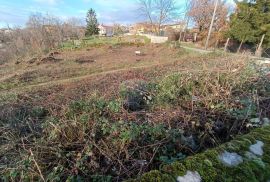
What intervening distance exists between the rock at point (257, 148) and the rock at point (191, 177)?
0.57 m

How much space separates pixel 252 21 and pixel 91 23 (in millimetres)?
36353

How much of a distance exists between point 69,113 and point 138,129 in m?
1.06

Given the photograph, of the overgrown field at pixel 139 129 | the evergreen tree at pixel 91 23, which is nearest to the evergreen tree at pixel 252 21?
the overgrown field at pixel 139 129

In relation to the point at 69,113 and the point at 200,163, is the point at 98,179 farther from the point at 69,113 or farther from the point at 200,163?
the point at 69,113

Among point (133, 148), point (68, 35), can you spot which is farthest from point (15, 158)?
point (68, 35)

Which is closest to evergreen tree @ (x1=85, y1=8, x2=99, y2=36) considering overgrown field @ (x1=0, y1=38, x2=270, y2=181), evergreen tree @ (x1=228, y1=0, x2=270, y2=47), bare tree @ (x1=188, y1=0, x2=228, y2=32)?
bare tree @ (x1=188, y1=0, x2=228, y2=32)

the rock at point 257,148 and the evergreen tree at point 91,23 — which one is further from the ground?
the rock at point 257,148

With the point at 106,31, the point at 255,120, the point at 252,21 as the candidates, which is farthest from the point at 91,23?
the point at 255,120

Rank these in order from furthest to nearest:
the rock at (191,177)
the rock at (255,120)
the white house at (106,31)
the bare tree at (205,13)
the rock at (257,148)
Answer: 1. the white house at (106,31)
2. the bare tree at (205,13)
3. the rock at (255,120)
4. the rock at (257,148)
5. the rock at (191,177)

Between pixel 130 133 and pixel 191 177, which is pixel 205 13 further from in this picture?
pixel 191 177

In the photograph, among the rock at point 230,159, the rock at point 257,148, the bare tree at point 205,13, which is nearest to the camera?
the rock at point 230,159

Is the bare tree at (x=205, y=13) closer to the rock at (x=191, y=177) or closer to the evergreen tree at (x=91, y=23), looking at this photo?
the evergreen tree at (x=91, y=23)

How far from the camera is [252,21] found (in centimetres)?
2345

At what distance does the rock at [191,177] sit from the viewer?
1299 mm
